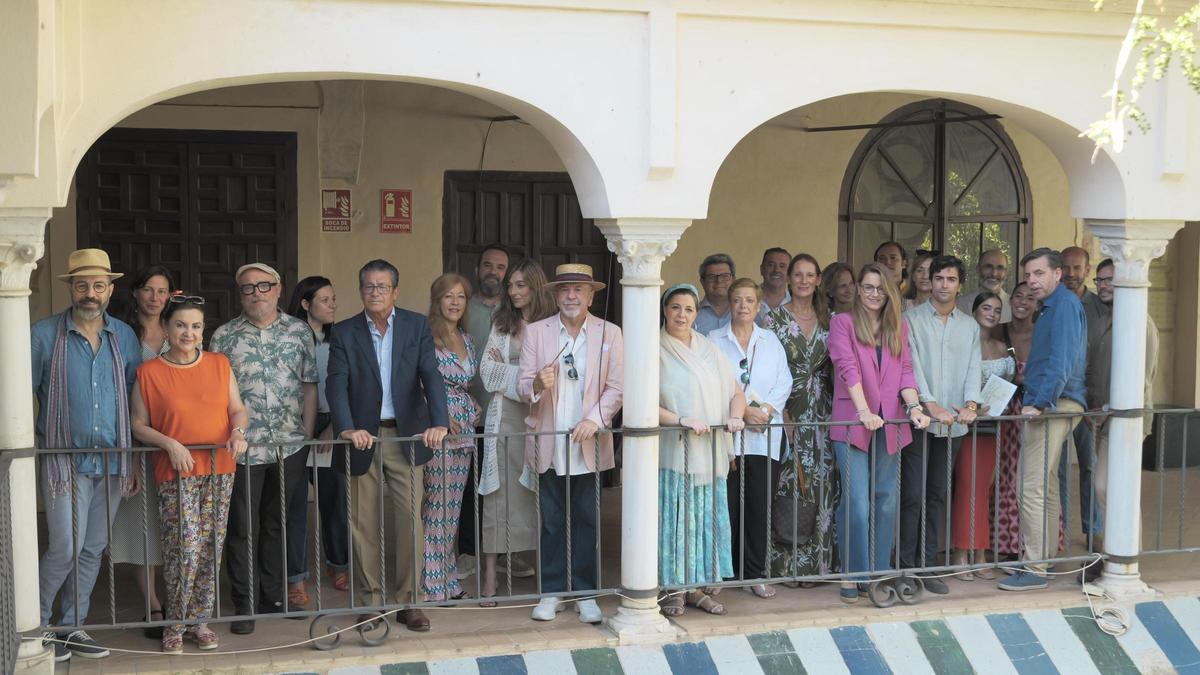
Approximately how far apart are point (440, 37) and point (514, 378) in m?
1.80

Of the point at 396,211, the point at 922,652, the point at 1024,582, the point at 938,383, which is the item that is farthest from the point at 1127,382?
the point at 396,211

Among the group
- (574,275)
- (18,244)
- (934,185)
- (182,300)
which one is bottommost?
(182,300)

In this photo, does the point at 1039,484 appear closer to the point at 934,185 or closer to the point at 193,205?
the point at 934,185

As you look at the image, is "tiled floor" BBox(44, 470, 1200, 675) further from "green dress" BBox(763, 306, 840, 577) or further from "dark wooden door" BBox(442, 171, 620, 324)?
"dark wooden door" BBox(442, 171, 620, 324)

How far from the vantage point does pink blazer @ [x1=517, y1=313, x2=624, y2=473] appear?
7.07 metres

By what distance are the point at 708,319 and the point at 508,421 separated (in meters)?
1.35

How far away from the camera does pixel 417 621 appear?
691cm

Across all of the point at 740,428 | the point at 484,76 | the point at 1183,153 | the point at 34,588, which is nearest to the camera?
the point at 34,588

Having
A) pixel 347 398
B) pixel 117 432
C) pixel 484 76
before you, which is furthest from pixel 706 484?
pixel 117 432

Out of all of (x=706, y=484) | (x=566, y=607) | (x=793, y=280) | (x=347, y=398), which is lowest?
(x=566, y=607)

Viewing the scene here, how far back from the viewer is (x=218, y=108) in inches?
360

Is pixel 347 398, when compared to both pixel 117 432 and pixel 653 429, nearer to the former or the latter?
pixel 117 432

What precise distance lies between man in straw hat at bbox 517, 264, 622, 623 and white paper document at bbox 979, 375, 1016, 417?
2101mm

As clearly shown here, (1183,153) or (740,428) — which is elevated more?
(1183,153)
